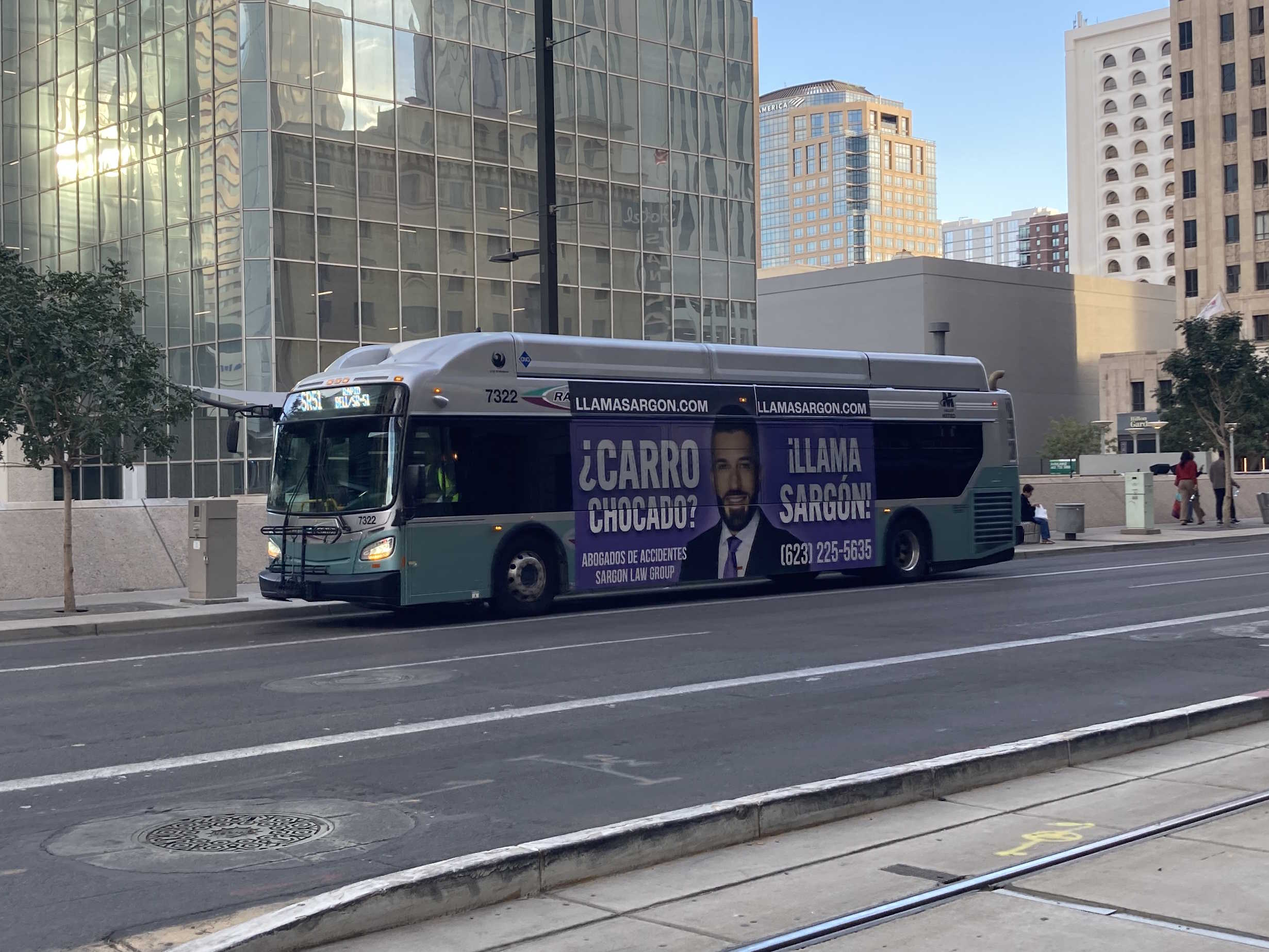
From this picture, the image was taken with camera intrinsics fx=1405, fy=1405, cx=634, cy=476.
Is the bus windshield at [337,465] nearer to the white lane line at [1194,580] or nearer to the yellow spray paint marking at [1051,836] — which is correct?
the white lane line at [1194,580]

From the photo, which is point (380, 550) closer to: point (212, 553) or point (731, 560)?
point (212, 553)

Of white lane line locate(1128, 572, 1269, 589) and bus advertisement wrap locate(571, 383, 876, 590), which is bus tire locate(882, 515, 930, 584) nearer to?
bus advertisement wrap locate(571, 383, 876, 590)

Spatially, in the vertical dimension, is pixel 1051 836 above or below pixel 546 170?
below

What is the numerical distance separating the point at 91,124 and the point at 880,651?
37732mm

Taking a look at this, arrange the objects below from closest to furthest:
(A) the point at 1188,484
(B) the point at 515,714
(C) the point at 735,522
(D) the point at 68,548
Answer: (B) the point at 515,714
(D) the point at 68,548
(C) the point at 735,522
(A) the point at 1188,484

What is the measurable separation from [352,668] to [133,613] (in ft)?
21.3

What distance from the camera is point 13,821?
7.03 m

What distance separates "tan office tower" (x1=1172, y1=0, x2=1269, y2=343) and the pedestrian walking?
60.0m

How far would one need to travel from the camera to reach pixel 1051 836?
255 inches

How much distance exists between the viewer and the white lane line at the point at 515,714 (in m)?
8.21

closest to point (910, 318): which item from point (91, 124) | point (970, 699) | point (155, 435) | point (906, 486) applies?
point (91, 124)

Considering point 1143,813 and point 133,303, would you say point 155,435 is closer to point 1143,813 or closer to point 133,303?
point 133,303

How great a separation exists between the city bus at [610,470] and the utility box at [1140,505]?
42.1ft

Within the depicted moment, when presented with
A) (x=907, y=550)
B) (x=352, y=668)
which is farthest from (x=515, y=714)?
(x=907, y=550)
